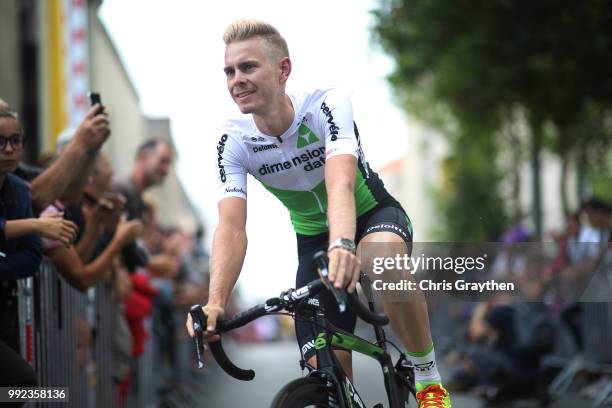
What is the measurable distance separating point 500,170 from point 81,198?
29427 millimetres

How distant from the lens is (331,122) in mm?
4965

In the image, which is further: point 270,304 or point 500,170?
point 500,170

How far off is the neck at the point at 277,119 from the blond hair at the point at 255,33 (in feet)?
0.81

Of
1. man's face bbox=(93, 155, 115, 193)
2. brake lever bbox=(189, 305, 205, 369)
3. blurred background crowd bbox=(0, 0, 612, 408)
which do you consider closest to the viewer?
brake lever bbox=(189, 305, 205, 369)

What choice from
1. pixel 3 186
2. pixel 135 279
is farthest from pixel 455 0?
pixel 3 186

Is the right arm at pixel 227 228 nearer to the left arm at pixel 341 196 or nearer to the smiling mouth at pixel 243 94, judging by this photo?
the smiling mouth at pixel 243 94

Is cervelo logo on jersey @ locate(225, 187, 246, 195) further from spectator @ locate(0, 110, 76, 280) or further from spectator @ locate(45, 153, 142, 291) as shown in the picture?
spectator @ locate(45, 153, 142, 291)

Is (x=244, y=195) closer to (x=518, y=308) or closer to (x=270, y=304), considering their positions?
(x=270, y=304)

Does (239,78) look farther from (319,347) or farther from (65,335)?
(65,335)

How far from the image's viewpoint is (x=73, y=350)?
290 inches

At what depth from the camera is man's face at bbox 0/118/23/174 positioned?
5.73 meters

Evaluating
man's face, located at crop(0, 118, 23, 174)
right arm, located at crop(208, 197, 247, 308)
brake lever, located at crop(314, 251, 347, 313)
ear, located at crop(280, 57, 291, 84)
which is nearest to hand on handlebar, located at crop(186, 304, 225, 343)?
right arm, located at crop(208, 197, 247, 308)

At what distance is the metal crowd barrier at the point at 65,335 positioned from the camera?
250 inches

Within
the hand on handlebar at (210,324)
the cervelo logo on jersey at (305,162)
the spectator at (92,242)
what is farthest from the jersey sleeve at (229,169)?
the spectator at (92,242)
